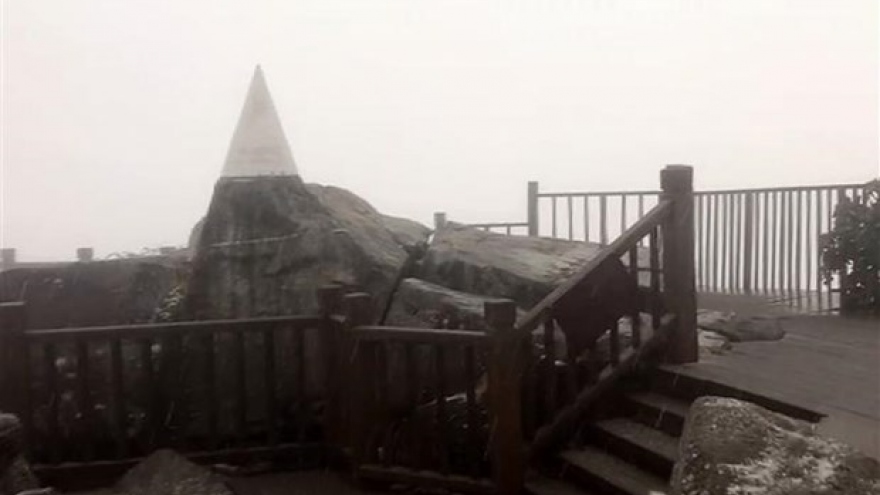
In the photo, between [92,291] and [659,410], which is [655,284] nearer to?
[659,410]

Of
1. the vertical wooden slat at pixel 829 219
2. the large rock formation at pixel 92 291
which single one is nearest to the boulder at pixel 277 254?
the large rock formation at pixel 92 291

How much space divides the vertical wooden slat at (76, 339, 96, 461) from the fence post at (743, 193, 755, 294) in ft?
26.7

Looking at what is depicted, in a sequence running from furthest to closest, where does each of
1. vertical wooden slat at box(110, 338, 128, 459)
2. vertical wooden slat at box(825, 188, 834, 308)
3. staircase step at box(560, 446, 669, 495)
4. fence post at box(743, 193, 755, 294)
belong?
fence post at box(743, 193, 755, 294), vertical wooden slat at box(825, 188, 834, 308), vertical wooden slat at box(110, 338, 128, 459), staircase step at box(560, 446, 669, 495)

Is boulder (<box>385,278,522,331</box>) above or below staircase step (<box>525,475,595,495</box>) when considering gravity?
above

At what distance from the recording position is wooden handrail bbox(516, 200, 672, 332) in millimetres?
5824

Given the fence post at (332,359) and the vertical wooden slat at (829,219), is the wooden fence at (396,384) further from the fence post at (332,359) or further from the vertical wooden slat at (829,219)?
the vertical wooden slat at (829,219)

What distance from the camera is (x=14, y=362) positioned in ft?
21.2

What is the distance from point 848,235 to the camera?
9852mm

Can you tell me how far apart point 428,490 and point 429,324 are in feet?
5.91

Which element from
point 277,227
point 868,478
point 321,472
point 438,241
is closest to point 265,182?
point 277,227

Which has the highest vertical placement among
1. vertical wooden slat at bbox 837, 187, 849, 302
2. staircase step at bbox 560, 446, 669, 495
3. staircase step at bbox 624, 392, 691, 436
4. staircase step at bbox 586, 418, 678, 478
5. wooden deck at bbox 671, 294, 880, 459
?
vertical wooden slat at bbox 837, 187, 849, 302

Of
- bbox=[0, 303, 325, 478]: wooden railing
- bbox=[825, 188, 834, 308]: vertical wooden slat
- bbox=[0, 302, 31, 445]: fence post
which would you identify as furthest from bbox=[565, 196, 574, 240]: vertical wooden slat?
bbox=[0, 302, 31, 445]: fence post

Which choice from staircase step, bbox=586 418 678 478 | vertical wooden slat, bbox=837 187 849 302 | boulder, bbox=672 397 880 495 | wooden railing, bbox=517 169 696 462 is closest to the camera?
boulder, bbox=672 397 880 495

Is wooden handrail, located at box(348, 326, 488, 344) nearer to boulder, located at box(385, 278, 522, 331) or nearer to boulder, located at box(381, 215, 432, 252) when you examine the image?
boulder, located at box(385, 278, 522, 331)
